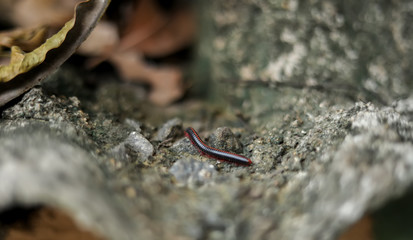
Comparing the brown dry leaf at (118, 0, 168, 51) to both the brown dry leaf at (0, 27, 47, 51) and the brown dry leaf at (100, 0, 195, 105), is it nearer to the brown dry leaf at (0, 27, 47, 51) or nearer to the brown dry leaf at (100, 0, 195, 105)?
the brown dry leaf at (100, 0, 195, 105)

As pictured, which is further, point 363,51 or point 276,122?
point 363,51

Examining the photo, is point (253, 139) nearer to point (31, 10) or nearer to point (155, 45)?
point (155, 45)

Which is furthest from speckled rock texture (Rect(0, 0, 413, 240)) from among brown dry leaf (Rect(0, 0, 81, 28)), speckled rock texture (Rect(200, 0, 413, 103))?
brown dry leaf (Rect(0, 0, 81, 28))

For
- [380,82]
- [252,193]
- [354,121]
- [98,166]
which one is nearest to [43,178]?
[98,166]

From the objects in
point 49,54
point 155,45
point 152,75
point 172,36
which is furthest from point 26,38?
point 172,36

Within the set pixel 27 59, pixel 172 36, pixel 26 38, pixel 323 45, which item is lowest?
pixel 27 59

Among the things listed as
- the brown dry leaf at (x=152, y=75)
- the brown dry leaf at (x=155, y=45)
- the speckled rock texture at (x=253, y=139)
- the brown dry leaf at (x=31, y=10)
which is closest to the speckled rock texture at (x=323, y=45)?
the speckled rock texture at (x=253, y=139)

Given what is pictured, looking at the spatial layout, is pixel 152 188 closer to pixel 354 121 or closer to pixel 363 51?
pixel 354 121
